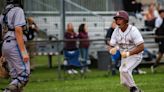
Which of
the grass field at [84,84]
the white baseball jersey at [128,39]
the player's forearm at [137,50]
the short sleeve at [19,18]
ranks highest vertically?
the short sleeve at [19,18]

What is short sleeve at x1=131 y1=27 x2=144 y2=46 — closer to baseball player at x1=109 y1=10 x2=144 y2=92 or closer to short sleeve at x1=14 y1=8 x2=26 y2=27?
baseball player at x1=109 y1=10 x2=144 y2=92

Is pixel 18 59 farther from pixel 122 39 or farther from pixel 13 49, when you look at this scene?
pixel 122 39

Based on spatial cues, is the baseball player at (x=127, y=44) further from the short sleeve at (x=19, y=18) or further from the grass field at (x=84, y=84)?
the grass field at (x=84, y=84)

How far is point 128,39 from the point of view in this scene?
1139 centimetres

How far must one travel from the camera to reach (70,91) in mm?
14023

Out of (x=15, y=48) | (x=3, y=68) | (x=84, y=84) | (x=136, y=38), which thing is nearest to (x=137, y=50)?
(x=136, y=38)

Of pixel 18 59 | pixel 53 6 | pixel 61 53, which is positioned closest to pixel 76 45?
pixel 61 53

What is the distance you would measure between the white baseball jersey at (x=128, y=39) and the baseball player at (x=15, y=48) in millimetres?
2118

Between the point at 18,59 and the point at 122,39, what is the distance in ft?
7.59

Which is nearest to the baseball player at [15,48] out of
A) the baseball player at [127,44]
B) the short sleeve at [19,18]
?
the short sleeve at [19,18]

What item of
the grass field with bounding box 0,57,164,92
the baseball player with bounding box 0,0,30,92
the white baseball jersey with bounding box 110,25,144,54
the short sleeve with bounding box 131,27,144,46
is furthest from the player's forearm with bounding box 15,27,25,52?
the grass field with bounding box 0,57,164,92

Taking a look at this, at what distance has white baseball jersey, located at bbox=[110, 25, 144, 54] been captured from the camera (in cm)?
1130

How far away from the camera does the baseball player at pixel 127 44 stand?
1125cm

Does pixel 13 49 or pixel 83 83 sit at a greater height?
pixel 13 49
